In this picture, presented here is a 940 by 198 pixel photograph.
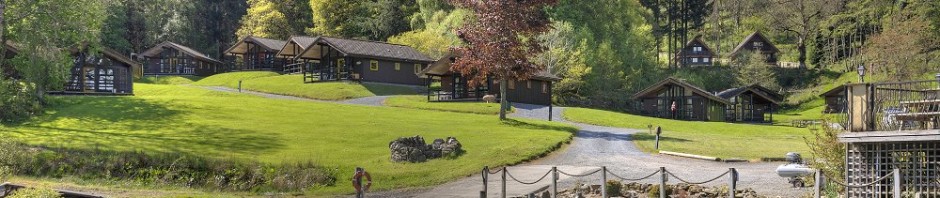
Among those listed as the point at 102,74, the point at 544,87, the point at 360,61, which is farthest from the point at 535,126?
the point at 102,74

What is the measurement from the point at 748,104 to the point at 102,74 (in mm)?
51057

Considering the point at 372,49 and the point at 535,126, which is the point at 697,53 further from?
the point at 535,126

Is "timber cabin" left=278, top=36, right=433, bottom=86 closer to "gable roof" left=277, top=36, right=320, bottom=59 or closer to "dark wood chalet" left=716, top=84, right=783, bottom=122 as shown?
"gable roof" left=277, top=36, right=320, bottom=59

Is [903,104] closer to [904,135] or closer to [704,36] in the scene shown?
[904,135]

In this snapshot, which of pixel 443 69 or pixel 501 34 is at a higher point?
pixel 501 34

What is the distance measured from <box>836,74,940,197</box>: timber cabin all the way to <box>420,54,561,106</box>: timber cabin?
50.1 m

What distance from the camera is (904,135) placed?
781 inches

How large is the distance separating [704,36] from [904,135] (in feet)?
370

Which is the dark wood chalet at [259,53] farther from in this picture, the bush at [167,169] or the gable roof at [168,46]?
the bush at [167,169]

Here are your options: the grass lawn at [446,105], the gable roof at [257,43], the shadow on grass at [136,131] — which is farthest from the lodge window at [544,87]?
the gable roof at [257,43]

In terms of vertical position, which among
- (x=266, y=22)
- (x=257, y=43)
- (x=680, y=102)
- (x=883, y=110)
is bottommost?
(x=680, y=102)

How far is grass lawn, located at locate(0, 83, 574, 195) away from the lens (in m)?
35.5

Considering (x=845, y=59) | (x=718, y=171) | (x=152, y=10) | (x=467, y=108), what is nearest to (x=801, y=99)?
(x=845, y=59)

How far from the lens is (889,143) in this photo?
20.8 meters
